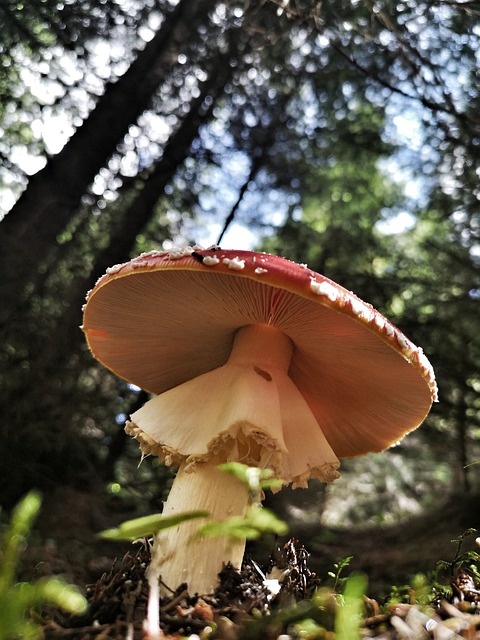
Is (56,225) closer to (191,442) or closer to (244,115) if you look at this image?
(244,115)

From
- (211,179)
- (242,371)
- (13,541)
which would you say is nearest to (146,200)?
(211,179)

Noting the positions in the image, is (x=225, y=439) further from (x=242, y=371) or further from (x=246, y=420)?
(x=242, y=371)

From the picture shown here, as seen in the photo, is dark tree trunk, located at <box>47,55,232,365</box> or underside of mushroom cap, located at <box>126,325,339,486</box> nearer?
underside of mushroom cap, located at <box>126,325,339,486</box>

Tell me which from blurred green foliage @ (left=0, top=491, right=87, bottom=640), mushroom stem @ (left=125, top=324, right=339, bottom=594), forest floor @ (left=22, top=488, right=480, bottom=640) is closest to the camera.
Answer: blurred green foliage @ (left=0, top=491, right=87, bottom=640)

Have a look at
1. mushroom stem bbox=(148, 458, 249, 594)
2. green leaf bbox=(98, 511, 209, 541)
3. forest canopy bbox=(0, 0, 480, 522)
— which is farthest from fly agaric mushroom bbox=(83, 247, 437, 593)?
forest canopy bbox=(0, 0, 480, 522)

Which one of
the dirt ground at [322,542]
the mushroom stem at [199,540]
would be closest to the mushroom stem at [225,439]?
the mushroom stem at [199,540]

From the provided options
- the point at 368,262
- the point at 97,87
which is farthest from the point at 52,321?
the point at 368,262

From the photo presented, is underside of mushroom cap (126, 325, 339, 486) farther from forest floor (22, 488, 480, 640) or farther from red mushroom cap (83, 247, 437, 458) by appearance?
forest floor (22, 488, 480, 640)
